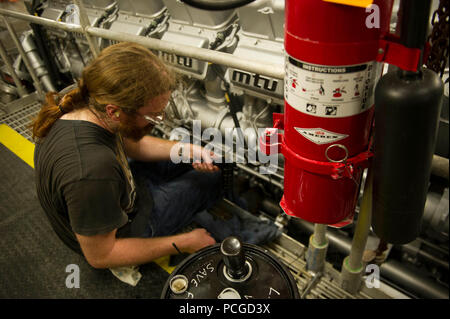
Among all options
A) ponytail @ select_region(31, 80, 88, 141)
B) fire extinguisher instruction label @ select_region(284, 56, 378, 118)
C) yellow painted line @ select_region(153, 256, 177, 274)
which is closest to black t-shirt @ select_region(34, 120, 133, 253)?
ponytail @ select_region(31, 80, 88, 141)

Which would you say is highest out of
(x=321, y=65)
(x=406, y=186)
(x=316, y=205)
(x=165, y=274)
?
(x=321, y=65)

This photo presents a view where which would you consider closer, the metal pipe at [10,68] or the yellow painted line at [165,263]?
the yellow painted line at [165,263]

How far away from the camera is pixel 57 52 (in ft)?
11.7

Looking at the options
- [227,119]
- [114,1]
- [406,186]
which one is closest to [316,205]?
[406,186]

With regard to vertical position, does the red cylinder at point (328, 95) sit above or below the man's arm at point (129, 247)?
above

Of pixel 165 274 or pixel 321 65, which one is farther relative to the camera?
pixel 165 274

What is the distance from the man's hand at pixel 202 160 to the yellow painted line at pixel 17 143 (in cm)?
124

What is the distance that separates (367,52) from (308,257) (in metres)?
1.19

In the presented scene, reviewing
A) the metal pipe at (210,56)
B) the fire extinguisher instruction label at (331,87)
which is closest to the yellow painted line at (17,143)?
the metal pipe at (210,56)

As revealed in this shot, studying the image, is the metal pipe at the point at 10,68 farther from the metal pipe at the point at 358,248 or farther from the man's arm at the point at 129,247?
the metal pipe at the point at 358,248

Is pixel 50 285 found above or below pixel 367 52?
below

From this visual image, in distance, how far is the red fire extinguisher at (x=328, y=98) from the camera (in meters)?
0.75

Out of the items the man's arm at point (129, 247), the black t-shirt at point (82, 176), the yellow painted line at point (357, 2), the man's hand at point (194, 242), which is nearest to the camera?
the yellow painted line at point (357, 2)

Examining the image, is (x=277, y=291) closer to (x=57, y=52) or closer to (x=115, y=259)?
(x=115, y=259)
